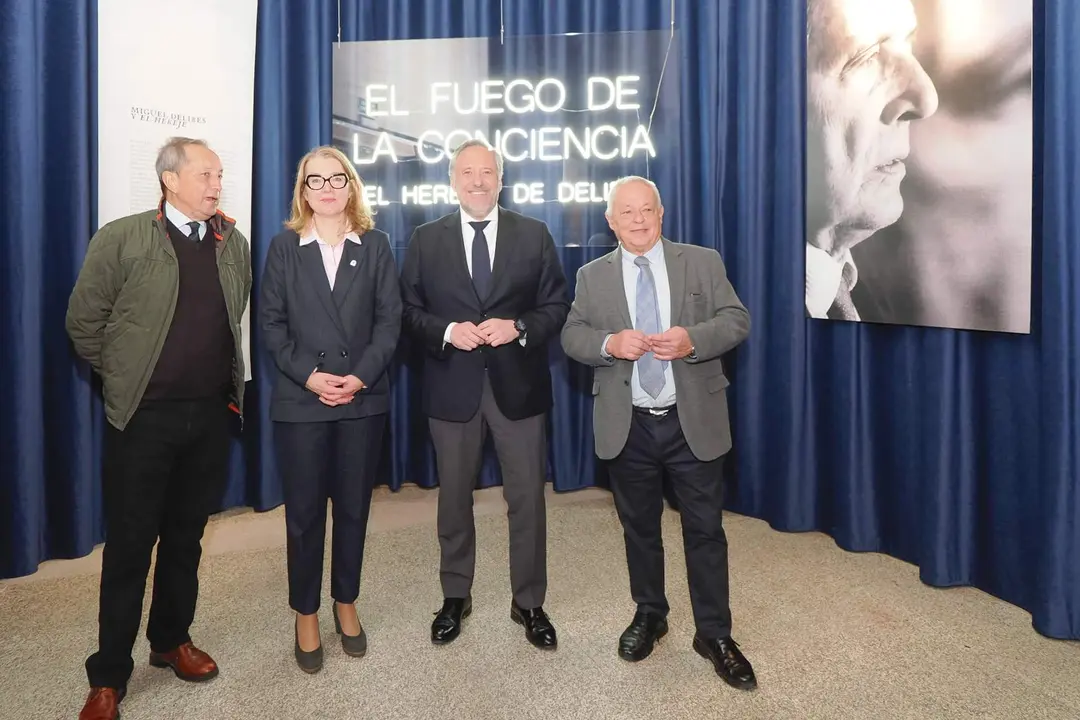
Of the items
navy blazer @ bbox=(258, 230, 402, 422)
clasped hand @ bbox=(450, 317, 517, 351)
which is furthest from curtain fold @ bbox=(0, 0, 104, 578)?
clasped hand @ bbox=(450, 317, 517, 351)

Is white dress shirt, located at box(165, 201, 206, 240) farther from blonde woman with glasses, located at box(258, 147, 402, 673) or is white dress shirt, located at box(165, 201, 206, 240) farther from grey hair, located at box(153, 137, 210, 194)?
blonde woman with glasses, located at box(258, 147, 402, 673)

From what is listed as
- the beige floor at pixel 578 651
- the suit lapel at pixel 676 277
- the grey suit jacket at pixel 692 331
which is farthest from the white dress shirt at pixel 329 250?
the beige floor at pixel 578 651

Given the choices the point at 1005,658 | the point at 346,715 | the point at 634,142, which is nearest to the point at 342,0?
the point at 634,142

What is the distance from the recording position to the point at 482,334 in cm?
236

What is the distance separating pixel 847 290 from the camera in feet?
10.8

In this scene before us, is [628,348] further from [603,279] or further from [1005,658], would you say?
[1005,658]

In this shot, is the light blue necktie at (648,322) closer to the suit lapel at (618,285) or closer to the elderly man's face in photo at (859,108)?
the suit lapel at (618,285)

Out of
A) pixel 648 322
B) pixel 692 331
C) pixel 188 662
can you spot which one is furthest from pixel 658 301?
pixel 188 662

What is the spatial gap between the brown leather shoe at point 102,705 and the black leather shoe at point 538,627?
121 cm

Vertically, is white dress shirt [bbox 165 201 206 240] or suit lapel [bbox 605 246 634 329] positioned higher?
white dress shirt [bbox 165 201 206 240]

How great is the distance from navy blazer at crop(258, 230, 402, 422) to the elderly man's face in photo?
2.10 metres

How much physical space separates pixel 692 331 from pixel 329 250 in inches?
45.2

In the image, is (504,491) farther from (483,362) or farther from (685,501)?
(685,501)

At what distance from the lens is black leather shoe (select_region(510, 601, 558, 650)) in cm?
244
